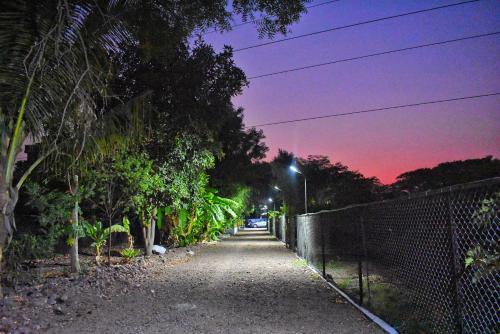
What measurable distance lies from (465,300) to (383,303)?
331 cm

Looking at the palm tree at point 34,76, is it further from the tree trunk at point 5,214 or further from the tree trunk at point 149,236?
the tree trunk at point 149,236

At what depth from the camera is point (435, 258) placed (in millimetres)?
5379

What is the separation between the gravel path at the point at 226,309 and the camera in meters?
7.01

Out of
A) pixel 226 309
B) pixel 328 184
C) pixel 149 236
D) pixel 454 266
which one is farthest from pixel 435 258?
pixel 328 184

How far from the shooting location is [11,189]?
334 inches

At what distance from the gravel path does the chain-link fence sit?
704 mm

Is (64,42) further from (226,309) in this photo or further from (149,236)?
(149,236)

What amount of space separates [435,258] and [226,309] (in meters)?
4.22

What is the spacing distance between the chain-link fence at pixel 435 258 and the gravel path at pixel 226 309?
0.70m

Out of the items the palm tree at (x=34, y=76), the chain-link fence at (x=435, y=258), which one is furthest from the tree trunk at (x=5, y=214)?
the chain-link fence at (x=435, y=258)

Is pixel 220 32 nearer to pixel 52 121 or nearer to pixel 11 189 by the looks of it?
pixel 52 121

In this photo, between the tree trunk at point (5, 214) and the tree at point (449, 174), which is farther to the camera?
the tree at point (449, 174)

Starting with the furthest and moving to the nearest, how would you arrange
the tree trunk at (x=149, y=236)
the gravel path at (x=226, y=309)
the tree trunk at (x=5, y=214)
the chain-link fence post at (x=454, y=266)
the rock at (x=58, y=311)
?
the tree trunk at (x=149, y=236) < the tree trunk at (x=5, y=214) < the rock at (x=58, y=311) < the gravel path at (x=226, y=309) < the chain-link fence post at (x=454, y=266)

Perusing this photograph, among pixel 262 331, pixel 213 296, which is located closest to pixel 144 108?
pixel 213 296
